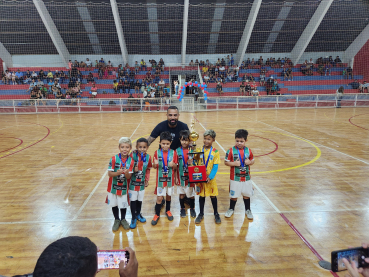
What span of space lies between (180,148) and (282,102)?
56.2 feet

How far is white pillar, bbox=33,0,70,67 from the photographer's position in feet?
57.2

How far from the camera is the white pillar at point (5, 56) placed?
2041cm

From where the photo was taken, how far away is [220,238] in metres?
3.02

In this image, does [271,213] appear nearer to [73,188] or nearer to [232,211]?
[232,211]

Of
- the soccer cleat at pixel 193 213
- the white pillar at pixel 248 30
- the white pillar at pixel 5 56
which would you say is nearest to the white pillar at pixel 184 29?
the white pillar at pixel 248 30

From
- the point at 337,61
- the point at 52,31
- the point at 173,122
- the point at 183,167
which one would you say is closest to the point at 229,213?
the point at 183,167

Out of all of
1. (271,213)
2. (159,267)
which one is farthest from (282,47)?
(159,267)

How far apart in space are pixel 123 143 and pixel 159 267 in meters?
1.59

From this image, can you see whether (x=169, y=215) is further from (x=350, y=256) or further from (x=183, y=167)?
(x=350, y=256)

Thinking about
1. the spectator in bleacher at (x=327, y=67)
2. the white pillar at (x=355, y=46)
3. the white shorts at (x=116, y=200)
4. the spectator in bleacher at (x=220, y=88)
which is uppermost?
the white pillar at (x=355, y=46)

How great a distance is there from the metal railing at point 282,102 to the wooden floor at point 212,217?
1123 cm

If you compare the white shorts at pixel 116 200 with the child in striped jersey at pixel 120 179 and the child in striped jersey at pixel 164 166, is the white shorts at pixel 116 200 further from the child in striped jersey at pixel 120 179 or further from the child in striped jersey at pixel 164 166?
the child in striped jersey at pixel 164 166

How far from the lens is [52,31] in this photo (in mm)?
19000

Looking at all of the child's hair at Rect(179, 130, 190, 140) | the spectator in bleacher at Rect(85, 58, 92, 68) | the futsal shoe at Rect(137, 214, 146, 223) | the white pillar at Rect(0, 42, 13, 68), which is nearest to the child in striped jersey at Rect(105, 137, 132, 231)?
the futsal shoe at Rect(137, 214, 146, 223)
